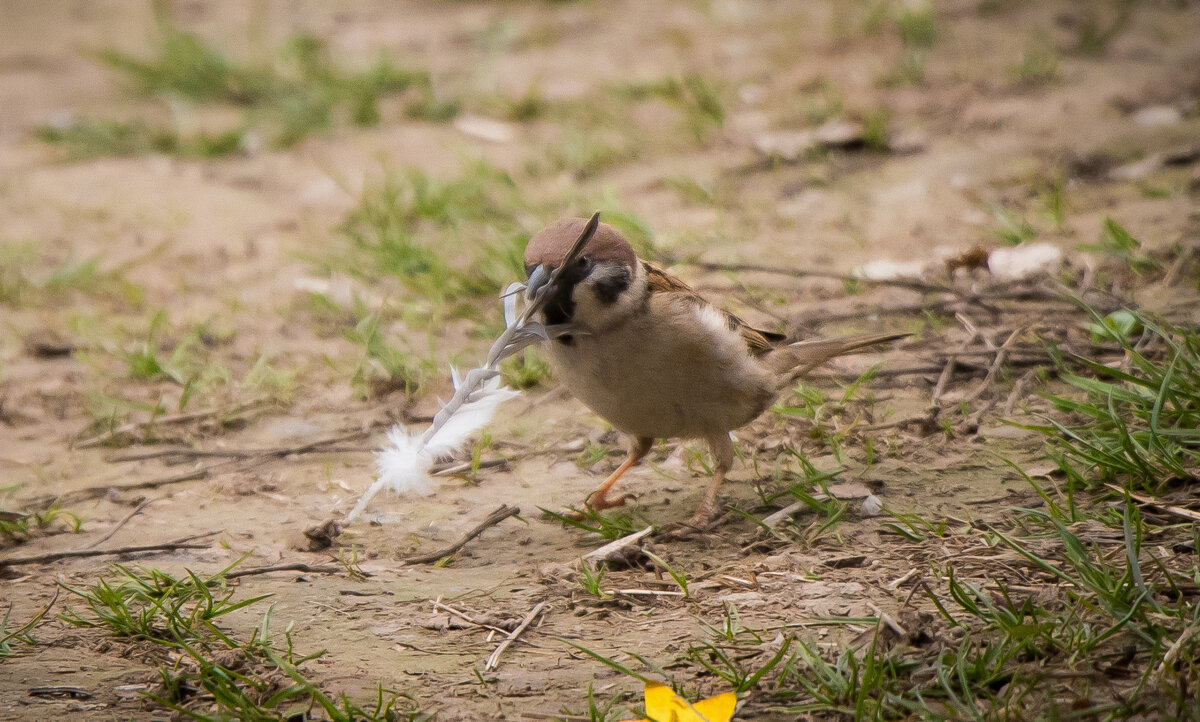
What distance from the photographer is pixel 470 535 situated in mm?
3539

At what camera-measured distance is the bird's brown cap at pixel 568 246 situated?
3289 mm

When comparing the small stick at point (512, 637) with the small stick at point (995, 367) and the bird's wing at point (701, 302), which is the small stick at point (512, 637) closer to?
the bird's wing at point (701, 302)

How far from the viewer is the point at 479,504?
384 cm

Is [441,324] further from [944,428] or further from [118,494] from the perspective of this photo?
[944,428]

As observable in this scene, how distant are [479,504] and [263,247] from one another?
9.34 feet

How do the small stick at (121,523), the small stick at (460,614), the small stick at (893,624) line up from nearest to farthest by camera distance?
the small stick at (893,624) < the small stick at (460,614) < the small stick at (121,523)

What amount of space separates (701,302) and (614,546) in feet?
2.76

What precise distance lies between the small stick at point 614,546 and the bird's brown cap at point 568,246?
2.68 ft

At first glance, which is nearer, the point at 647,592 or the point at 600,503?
the point at 647,592

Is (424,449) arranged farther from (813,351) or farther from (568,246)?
(813,351)

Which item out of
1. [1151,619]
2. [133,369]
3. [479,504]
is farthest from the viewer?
[133,369]

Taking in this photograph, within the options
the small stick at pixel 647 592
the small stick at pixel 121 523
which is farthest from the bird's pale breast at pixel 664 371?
the small stick at pixel 121 523

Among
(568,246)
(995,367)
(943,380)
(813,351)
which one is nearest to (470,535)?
(568,246)

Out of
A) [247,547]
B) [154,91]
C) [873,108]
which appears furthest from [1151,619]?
[154,91]
